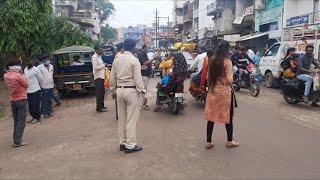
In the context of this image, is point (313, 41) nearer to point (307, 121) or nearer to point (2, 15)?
point (307, 121)

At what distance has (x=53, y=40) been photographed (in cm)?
2270

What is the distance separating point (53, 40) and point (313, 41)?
13.9m

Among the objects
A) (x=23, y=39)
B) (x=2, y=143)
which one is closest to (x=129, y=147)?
(x=2, y=143)

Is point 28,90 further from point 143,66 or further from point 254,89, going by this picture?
point 254,89

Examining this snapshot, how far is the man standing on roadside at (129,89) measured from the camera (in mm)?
6871

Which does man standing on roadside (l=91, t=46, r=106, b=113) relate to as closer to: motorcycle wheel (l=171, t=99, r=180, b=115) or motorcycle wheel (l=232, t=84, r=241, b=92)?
motorcycle wheel (l=171, t=99, r=180, b=115)

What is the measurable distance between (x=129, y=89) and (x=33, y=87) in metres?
4.69

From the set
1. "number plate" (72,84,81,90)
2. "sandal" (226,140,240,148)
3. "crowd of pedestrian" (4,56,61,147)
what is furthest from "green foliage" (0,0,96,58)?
"sandal" (226,140,240,148)

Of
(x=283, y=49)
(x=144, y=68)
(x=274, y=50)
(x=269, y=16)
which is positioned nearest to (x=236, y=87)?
(x=283, y=49)

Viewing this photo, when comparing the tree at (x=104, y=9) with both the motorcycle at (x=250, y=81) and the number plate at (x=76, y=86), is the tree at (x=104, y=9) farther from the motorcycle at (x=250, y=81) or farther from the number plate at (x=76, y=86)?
the motorcycle at (x=250, y=81)

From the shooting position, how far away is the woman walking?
1064 cm

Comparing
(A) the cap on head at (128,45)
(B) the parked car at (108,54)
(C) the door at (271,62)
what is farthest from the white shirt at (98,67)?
(B) the parked car at (108,54)

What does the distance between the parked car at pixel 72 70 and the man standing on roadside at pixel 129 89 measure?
9.12 metres

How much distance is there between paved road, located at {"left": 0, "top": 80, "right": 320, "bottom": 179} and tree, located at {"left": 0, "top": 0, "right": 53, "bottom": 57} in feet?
29.0
